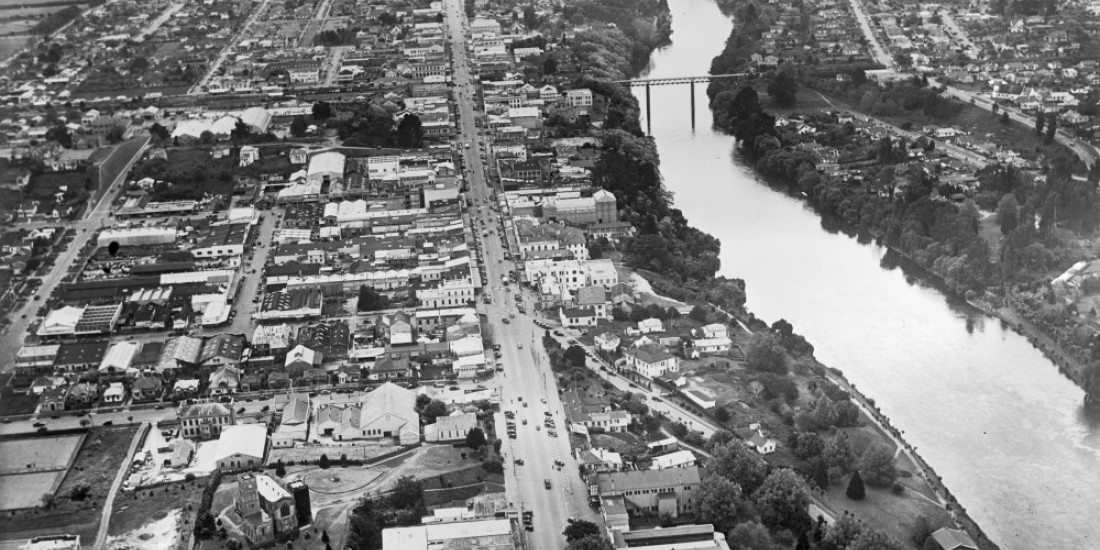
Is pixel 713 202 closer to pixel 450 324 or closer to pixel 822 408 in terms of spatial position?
pixel 450 324

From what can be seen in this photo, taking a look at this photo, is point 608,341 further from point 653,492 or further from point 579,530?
point 579,530

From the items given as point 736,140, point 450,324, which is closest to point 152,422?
point 450,324

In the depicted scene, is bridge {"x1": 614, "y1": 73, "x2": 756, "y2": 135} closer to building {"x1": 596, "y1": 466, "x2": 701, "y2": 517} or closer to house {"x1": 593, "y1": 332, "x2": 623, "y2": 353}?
house {"x1": 593, "y1": 332, "x2": 623, "y2": 353}

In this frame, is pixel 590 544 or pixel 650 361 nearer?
pixel 590 544

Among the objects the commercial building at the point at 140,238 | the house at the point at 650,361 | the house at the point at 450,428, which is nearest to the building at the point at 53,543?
the house at the point at 450,428

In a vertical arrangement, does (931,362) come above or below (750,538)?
below

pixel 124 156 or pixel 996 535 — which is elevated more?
pixel 124 156

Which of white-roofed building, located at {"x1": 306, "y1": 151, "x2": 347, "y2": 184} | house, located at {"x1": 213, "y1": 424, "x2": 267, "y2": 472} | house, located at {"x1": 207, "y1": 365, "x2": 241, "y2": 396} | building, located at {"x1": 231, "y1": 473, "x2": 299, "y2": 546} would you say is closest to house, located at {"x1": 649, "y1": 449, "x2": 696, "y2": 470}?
building, located at {"x1": 231, "y1": 473, "x2": 299, "y2": 546}

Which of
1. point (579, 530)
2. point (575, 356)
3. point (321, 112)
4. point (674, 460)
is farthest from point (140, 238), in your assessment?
point (579, 530)
